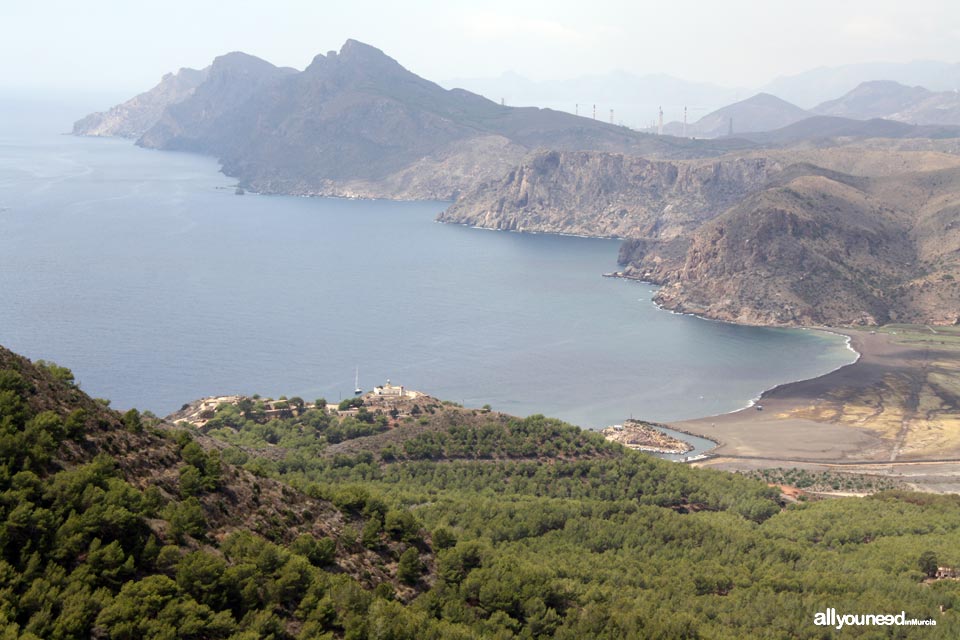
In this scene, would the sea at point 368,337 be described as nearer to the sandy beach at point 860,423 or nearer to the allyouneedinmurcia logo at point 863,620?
the sandy beach at point 860,423

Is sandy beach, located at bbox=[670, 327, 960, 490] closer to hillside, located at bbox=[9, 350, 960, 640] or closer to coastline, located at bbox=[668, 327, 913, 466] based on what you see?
coastline, located at bbox=[668, 327, 913, 466]

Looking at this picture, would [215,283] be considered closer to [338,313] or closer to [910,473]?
[338,313]

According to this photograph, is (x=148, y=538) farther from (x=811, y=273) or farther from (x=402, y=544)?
(x=811, y=273)

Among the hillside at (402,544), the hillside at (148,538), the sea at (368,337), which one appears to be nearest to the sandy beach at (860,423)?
the sea at (368,337)

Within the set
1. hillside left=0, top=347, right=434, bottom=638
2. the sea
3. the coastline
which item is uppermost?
hillside left=0, top=347, right=434, bottom=638

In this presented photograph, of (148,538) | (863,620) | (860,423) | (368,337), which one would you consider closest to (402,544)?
(148,538)

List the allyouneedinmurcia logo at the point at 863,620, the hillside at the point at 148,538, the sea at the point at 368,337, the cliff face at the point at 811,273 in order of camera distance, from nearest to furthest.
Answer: the hillside at the point at 148,538 < the allyouneedinmurcia logo at the point at 863,620 < the sea at the point at 368,337 < the cliff face at the point at 811,273

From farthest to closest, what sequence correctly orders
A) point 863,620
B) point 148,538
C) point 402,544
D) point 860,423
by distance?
point 860,423
point 402,544
point 863,620
point 148,538

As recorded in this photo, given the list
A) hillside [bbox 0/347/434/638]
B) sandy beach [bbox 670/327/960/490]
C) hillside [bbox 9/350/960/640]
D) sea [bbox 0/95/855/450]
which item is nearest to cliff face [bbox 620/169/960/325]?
sea [bbox 0/95/855/450]
